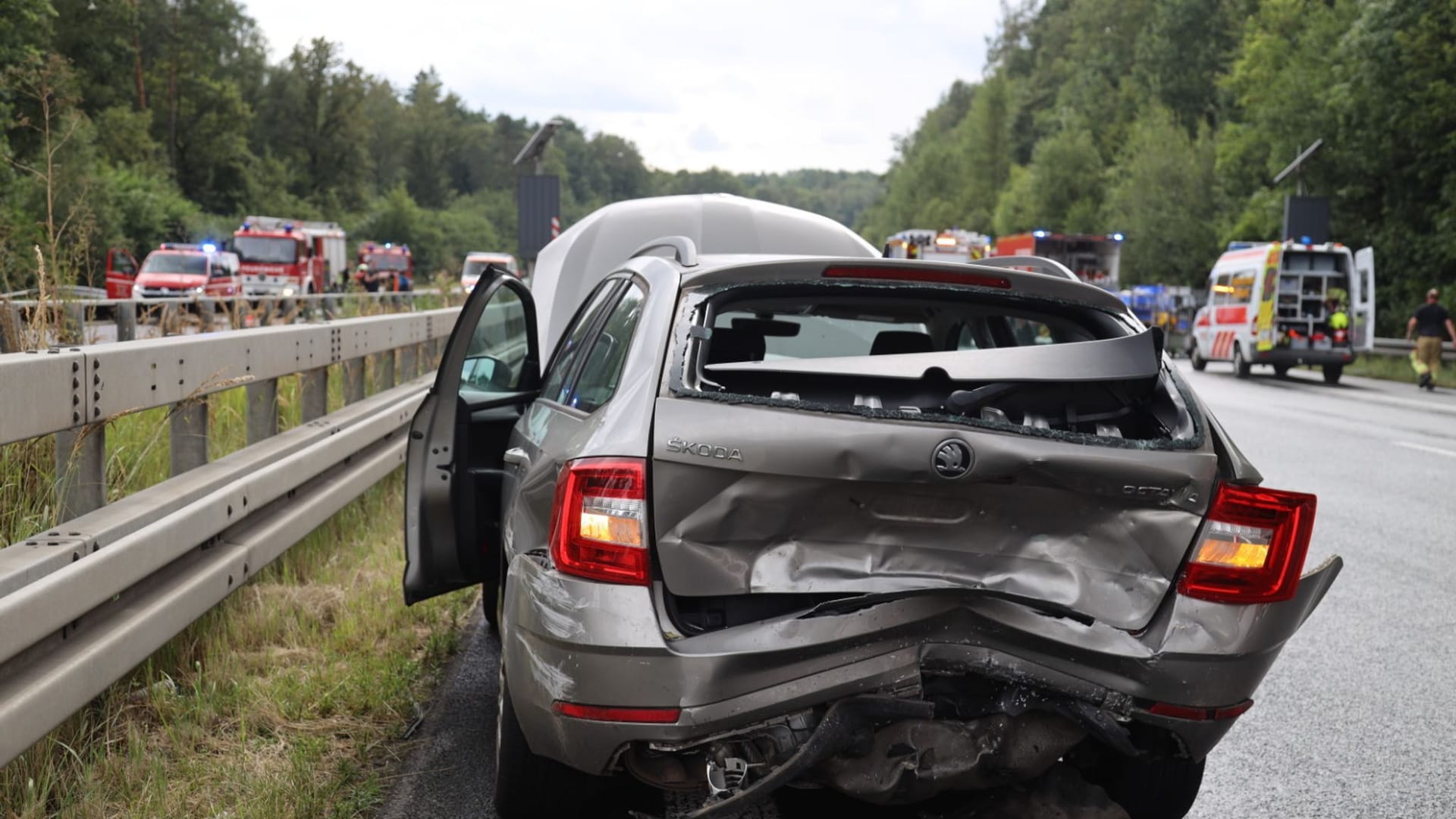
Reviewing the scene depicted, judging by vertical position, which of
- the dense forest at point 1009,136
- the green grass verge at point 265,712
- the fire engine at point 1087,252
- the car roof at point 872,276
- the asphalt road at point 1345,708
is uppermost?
the dense forest at point 1009,136

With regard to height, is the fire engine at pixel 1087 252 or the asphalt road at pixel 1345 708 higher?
the fire engine at pixel 1087 252

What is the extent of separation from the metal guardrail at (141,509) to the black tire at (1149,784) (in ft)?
8.62

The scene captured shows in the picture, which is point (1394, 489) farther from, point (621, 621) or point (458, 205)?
point (458, 205)

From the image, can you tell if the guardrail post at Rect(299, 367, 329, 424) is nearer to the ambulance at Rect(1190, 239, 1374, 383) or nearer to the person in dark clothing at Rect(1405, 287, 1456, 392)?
the person in dark clothing at Rect(1405, 287, 1456, 392)

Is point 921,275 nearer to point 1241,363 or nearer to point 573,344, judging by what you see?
point 573,344

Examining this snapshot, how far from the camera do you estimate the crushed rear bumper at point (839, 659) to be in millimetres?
3156

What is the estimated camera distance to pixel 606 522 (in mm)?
3266

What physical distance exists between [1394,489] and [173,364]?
32.0 feet

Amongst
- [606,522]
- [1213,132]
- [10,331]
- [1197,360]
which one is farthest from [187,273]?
[1213,132]

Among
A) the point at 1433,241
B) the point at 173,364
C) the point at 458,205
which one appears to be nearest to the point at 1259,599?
the point at 173,364

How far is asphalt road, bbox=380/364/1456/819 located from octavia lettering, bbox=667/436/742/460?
1341 mm

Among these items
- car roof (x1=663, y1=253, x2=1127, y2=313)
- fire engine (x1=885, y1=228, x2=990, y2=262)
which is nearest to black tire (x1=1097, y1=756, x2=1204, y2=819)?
car roof (x1=663, y1=253, x2=1127, y2=313)

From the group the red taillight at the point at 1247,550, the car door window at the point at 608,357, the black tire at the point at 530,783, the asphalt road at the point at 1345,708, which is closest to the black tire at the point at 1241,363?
the asphalt road at the point at 1345,708

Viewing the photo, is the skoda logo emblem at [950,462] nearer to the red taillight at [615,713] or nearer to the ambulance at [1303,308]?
the red taillight at [615,713]
